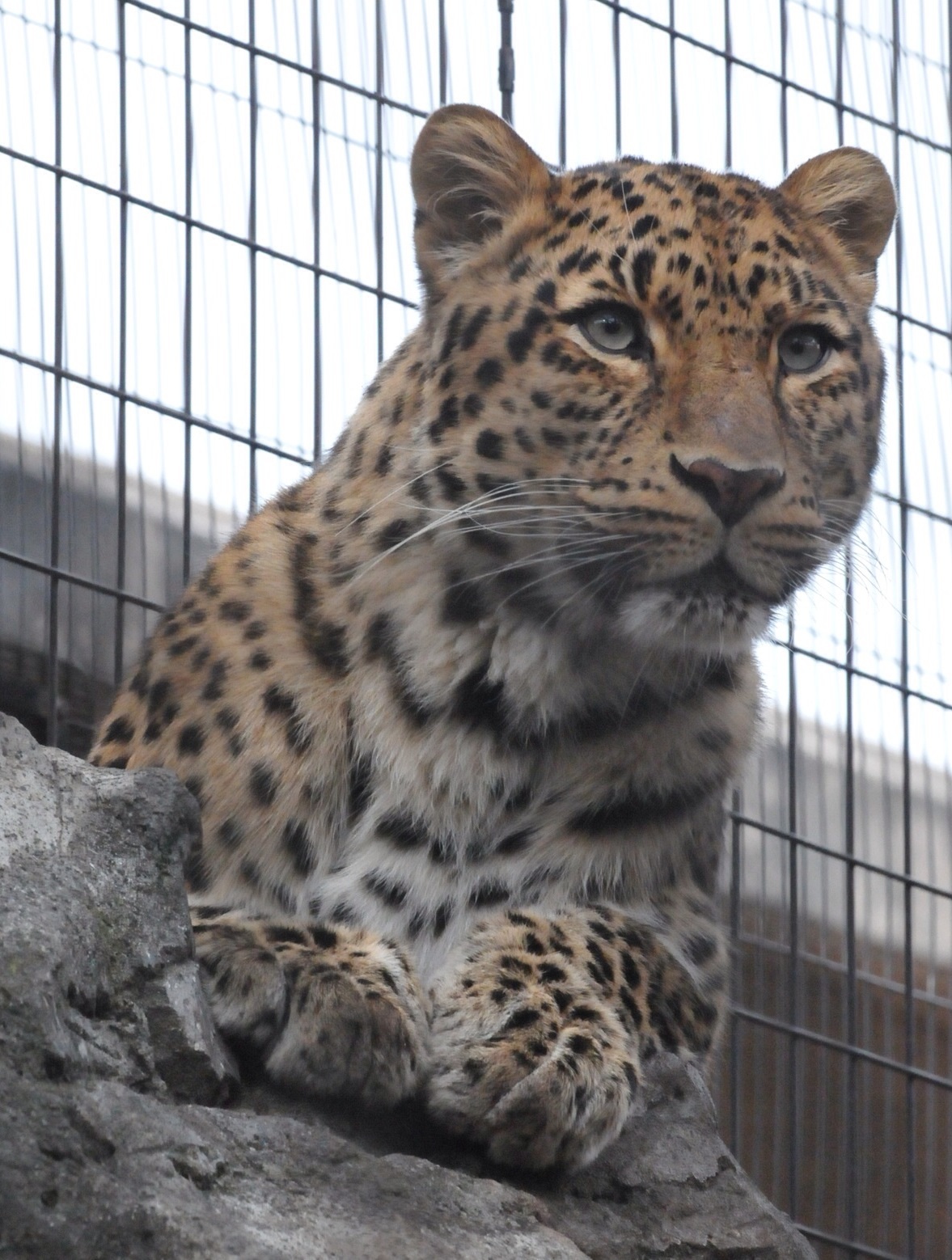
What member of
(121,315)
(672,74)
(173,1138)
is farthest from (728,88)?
(173,1138)

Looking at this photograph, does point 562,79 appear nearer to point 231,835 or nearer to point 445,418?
point 445,418

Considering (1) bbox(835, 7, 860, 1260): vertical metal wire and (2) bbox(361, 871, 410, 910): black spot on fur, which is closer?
(2) bbox(361, 871, 410, 910): black spot on fur

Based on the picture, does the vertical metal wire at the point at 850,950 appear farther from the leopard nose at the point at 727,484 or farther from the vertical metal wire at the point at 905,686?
the leopard nose at the point at 727,484

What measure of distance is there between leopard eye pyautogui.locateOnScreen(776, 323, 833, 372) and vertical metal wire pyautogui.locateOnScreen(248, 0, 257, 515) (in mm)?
1531

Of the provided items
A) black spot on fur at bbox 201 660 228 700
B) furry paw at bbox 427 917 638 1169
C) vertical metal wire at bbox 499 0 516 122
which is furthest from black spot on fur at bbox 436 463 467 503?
vertical metal wire at bbox 499 0 516 122

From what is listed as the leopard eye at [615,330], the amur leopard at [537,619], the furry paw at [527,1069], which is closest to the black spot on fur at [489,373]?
the amur leopard at [537,619]

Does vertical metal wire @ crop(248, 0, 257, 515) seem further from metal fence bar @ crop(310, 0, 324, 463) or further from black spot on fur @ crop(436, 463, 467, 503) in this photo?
black spot on fur @ crop(436, 463, 467, 503)

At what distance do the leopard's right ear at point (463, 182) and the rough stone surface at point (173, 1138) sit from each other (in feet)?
4.20

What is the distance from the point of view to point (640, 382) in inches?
136

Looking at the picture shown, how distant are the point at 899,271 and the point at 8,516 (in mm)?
2383

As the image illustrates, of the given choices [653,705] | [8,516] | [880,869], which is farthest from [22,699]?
[653,705]

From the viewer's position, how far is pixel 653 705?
3539 millimetres

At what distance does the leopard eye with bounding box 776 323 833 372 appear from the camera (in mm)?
3607

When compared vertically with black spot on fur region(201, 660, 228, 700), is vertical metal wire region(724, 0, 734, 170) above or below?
above
